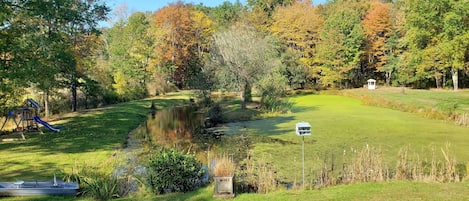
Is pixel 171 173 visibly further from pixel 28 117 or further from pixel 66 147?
pixel 28 117

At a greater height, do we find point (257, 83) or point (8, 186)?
point (257, 83)

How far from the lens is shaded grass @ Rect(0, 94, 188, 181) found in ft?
33.5

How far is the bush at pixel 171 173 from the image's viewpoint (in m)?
8.26

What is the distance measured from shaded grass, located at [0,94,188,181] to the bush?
292 cm

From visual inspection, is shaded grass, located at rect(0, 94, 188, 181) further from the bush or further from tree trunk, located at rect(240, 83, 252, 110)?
tree trunk, located at rect(240, 83, 252, 110)

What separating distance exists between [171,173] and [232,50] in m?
18.1

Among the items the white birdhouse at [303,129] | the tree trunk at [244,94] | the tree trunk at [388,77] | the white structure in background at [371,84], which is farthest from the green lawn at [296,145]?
the tree trunk at [388,77]

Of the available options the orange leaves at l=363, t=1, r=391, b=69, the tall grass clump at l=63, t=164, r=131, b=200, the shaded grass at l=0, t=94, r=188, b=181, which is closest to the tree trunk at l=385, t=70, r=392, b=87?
the orange leaves at l=363, t=1, r=391, b=69

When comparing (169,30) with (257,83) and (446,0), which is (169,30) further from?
(446,0)

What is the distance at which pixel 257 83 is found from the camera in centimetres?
2631

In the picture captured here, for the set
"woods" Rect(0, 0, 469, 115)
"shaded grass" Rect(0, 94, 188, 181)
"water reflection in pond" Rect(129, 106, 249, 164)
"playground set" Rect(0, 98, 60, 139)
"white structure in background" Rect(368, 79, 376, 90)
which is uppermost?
"woods" Rect(0, 0, 469, 115)

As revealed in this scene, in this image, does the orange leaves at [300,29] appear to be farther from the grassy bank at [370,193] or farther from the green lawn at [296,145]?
the grassy bank at [370,193]

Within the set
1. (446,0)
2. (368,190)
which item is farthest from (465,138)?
(446,0)

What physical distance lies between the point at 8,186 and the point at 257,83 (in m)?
19.9
